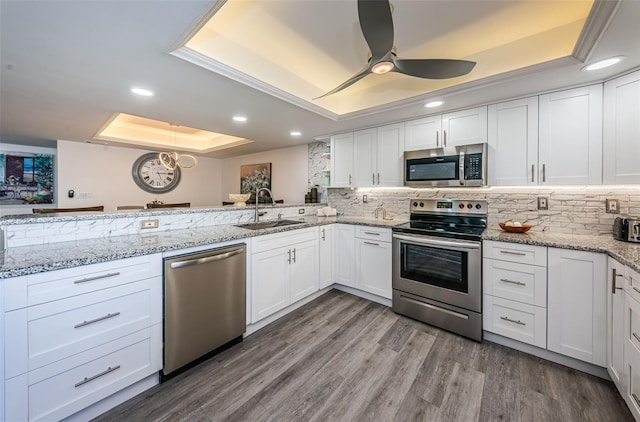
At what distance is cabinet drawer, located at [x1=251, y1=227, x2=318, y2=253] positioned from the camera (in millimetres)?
2275

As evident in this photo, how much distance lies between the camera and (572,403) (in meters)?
1.53

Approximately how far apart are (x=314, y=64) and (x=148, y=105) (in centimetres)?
177

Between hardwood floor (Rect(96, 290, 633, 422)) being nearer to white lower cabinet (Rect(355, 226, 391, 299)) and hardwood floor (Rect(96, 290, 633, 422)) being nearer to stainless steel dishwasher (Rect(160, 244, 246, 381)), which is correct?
stainless steel dishwasher (Rect(160, 244, 246, 381))

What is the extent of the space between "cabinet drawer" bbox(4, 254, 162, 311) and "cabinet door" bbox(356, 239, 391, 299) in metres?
2.09

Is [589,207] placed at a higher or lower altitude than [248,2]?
lower

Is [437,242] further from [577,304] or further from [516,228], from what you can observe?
[577,304]

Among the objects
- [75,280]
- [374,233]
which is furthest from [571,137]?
[75,280]

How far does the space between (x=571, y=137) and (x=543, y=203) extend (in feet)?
2.02

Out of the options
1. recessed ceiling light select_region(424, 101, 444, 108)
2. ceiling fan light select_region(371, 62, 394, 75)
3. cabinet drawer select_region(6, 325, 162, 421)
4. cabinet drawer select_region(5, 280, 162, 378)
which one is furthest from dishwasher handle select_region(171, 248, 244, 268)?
recessed ceiling light select_region(424, 101, 444, 108)

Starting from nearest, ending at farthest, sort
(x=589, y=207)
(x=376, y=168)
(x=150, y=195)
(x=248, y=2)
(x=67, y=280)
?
(x=67, y=280) < (x=248, y=2) < (x=589, y=207) < (x=376, y=168) < (x=150, y=195)

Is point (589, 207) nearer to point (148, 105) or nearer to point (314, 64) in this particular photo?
point (314, 64)

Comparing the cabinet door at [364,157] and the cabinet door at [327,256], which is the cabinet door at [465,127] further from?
the cabinet door at [327,256]

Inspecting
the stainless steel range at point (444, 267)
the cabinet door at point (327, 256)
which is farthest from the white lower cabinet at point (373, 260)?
the cabinet door at point (327, 256)

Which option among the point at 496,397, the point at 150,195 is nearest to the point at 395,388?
the point at 496,397
